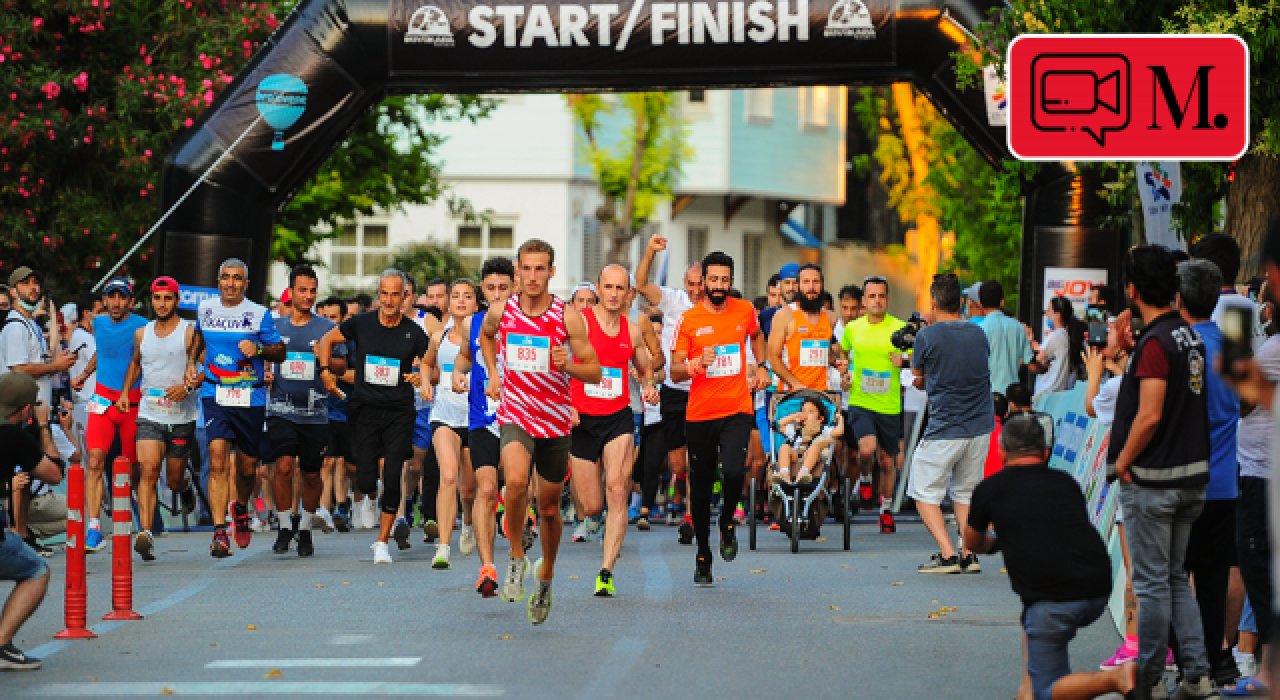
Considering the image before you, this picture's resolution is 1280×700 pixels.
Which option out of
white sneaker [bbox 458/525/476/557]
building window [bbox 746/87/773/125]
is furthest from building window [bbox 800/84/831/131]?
white sneaker [bbox 458/525/476/557]

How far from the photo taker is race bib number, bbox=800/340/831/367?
16172 mm

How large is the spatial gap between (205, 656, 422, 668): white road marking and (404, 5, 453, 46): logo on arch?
404 inches

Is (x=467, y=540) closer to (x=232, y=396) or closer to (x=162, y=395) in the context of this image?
(x=232, y=396)

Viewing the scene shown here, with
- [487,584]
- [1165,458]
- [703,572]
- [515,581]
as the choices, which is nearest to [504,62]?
[703,572]

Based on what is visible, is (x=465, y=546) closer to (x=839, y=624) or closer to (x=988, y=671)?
(x=839, y=624)

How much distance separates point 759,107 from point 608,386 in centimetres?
3588

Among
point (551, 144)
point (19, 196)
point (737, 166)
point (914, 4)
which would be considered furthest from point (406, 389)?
point (737, 166)

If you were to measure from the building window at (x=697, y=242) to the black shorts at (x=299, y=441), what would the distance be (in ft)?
107

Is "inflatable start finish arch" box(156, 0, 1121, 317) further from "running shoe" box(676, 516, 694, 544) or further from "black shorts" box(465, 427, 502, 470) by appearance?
"black shorts" box(465, 427, 502, 470)

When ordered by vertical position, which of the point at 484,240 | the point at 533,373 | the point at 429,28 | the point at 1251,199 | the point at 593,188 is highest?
the point at 593,188

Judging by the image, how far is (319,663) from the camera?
897 cm

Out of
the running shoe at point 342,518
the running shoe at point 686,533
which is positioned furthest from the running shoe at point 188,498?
the running shoe at point 686,533

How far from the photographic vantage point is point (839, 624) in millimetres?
10453

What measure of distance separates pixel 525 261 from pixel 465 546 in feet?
10.5
